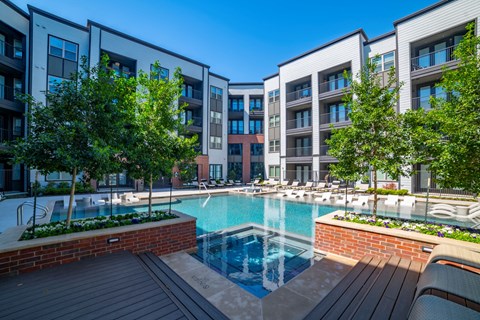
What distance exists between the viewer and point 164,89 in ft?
22.0

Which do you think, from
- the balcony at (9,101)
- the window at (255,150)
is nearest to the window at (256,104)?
the window at (255,150)

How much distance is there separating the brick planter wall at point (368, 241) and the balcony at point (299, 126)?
721 inches

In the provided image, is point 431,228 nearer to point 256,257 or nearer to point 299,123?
point 256,257

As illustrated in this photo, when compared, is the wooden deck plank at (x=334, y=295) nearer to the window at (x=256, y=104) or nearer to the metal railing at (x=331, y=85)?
the metal railing at (x=331, y=85)

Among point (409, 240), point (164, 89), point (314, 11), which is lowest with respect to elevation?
point (409, 240)

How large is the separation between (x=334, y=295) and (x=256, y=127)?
98.0 ft

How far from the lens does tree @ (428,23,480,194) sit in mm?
4504

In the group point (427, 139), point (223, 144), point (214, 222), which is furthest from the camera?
point (223, 144)

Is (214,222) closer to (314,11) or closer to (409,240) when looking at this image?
(409,240)

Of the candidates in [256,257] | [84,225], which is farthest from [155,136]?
[256,257]

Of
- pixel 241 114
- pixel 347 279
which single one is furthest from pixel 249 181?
pixel 347 279

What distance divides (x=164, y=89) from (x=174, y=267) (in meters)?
5.18

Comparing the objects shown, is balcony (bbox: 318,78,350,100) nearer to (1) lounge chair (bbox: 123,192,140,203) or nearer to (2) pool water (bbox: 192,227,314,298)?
(2) pool water (bbox: 192,227,314,298)

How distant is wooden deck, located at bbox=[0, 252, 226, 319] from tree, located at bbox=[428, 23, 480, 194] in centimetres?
570
